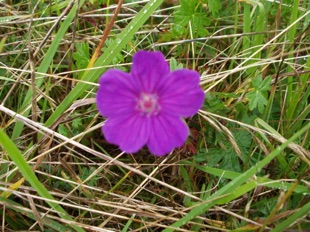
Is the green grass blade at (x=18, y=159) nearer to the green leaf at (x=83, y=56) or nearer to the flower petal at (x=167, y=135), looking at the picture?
the flower petal at (x=167, y=135)

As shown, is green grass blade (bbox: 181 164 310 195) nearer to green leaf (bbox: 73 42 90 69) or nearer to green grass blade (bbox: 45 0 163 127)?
green grass blade (bbox: 45 0 163 127)

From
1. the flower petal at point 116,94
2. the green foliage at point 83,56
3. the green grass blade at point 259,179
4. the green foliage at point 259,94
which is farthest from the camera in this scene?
the green foliage at point 83,56

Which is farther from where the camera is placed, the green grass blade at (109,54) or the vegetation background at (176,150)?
the green grass blade at (109,54)

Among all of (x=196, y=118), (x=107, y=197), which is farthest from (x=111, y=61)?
(x=107, y=197)

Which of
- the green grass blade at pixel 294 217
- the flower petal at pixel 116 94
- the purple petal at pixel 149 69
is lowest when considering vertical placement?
the green grass blade at pixel 294 217

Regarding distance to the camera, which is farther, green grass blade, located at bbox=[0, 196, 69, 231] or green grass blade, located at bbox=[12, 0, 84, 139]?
green grass blade, located at bbox=[12, 0, 84, 139]

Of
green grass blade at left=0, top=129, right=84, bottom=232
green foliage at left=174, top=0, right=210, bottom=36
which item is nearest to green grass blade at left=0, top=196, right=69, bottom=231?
green grass blade at left=0, top=129, right=84, bottom=232

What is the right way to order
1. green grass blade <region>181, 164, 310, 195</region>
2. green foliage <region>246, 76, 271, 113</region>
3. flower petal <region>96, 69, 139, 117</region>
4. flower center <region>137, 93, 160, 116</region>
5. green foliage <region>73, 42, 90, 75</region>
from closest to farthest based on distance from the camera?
flower petal <region>96, 69, 139, 117</region>, flower center <region>137, 93, 160, 116</region>, green grass blade <region>181, 164, 310, 195</region>, green foliage <region>246, 76, 271, 113</region>, green foliage <region>73, 42, 90, 75</region>

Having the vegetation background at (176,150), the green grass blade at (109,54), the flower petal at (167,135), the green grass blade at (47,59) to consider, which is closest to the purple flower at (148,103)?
the flower petal at (167,135)
